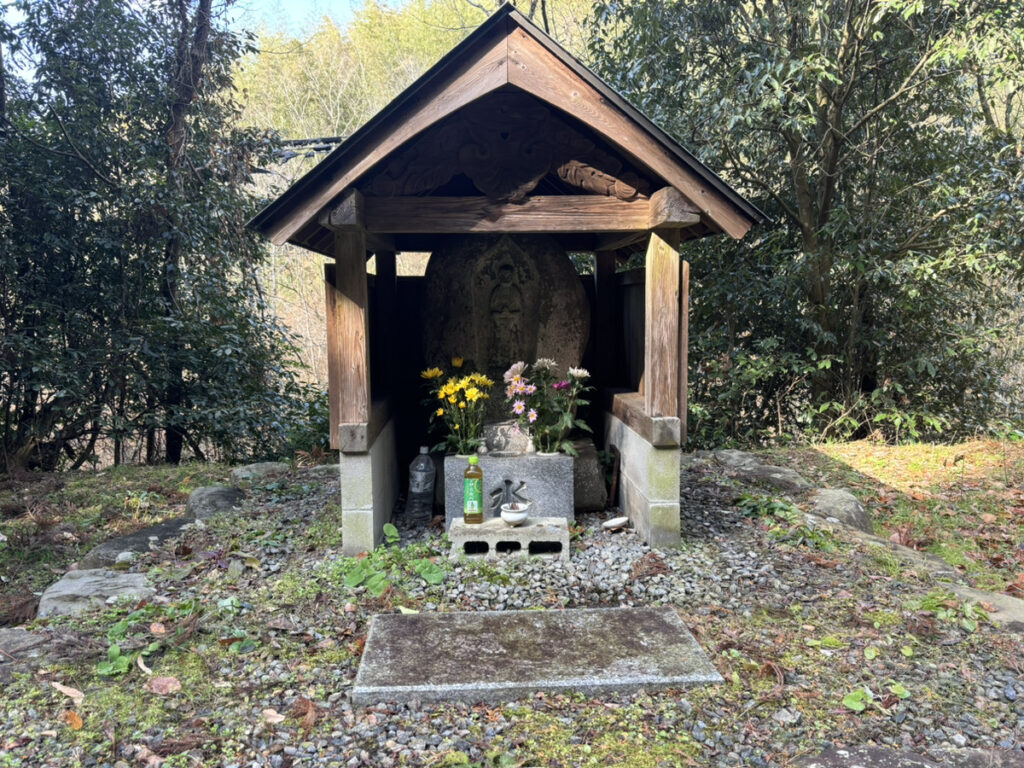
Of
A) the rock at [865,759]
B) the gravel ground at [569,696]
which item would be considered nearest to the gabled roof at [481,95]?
the gravel ground at [569,696]

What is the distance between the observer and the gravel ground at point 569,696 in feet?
9.12

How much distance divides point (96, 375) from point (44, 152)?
2.18m

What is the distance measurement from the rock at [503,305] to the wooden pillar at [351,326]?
4.38 ft

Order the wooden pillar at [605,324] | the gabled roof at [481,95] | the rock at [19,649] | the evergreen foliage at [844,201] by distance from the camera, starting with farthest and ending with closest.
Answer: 1. the evergreen foliage at [844,201]
2. the wooden pillar at [605,324]
3. the gabled roof at [481,95]
4. the rock at [19,649]

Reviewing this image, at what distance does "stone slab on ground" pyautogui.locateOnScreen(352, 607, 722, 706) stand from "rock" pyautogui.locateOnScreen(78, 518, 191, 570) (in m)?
2.21

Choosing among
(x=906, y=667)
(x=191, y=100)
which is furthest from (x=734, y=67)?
(x=906, y=667)

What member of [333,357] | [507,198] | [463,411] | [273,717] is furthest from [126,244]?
[273,717]

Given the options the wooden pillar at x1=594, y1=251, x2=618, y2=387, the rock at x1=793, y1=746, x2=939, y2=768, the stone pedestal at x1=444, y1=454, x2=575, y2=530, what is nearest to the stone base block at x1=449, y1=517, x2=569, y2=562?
the stone pedestal at x1=444, y1=454, x2=575, y2=530

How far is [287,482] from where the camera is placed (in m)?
6.77

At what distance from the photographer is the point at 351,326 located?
15.4 feet

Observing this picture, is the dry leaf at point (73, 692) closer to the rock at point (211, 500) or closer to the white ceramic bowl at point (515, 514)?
the white ceramic bowl at point (515, 514)

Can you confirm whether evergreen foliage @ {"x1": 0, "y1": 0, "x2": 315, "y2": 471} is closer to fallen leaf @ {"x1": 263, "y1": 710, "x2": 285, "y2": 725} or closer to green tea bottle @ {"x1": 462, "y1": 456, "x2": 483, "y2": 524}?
green tea bottle @ {"x1": 462, "y1": 456, "x2": 483, "y2": 524}

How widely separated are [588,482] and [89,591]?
3.25 m

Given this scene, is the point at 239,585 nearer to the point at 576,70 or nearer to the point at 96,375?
the point at 576,70
